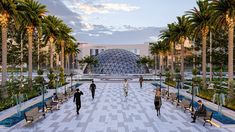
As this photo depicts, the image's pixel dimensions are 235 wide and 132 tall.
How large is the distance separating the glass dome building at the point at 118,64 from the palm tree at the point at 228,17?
6807 cm

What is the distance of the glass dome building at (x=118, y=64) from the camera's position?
96594 mm

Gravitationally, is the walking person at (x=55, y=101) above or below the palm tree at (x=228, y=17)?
below

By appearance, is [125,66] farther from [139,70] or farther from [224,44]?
[224,44]

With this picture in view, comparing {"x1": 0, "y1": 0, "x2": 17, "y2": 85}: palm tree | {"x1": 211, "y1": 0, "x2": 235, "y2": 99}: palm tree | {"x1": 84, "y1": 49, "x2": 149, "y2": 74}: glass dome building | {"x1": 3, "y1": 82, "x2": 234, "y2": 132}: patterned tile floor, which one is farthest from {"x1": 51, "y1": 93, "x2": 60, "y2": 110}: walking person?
{"x1": 84, "y1": 49, "x2": 149, "y2": 74}: glass dome building

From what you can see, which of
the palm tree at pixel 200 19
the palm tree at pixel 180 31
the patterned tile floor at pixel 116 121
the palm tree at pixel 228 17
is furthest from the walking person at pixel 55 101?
the palm tree at pixel 180 31

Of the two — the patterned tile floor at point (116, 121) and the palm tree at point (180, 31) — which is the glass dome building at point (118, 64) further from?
the patterned tile floor at point (116, 121)

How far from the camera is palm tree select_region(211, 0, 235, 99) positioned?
25.3 m

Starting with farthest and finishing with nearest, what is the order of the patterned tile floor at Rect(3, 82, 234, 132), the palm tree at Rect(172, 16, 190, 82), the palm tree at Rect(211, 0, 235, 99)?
the palm tree at Rect(172, 16, 190, 82) < the palm tree at Rect(211, 0, 235, 99) < the patterned tile floor at Rect(3, 82, 234, 132)

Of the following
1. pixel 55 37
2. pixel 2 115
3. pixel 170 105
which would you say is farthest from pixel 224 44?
pixel 2 115

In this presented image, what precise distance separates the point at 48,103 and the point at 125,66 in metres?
76.9

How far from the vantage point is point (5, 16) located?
1085 inches

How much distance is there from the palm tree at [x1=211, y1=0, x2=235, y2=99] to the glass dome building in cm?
6807

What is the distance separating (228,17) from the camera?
26.5 m

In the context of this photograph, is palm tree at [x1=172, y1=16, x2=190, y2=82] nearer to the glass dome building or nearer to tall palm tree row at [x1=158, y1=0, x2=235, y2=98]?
tall palm tree row at [x1=158, y1=0, x2=235, y2=98]
